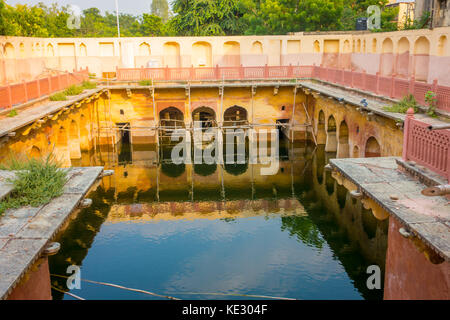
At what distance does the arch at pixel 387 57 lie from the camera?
2501cm

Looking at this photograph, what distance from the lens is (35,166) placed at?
7715 mm

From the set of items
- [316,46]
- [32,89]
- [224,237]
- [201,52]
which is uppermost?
[316,46]

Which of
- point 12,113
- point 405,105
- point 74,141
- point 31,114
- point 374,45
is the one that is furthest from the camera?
point 374,45

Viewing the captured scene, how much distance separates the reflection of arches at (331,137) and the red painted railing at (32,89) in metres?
12.1

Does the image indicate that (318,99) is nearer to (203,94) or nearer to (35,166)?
(203,94)

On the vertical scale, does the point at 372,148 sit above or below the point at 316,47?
below

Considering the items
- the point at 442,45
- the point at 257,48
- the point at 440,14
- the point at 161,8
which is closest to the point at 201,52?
the point at 257,48

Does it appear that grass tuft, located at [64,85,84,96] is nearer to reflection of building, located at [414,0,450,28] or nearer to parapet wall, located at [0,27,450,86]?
parapet wall, located at [0,27,450,86]

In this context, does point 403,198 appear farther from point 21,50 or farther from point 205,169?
point 21,50

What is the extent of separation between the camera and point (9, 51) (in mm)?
24469

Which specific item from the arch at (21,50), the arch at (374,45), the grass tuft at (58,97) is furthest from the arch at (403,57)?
→ the arch at (21,50)

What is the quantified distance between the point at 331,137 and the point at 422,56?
20.9 feet

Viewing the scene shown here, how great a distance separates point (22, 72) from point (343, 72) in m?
18.0

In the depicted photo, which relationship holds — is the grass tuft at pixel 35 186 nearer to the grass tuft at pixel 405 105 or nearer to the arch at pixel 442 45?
the grass tuft at pixel 405 105
